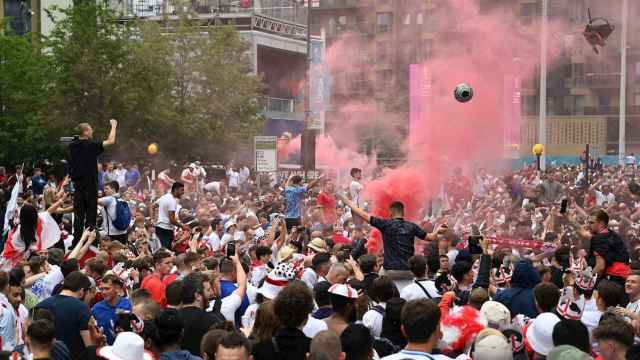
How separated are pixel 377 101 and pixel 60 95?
12.0 m

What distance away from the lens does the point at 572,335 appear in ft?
24.4

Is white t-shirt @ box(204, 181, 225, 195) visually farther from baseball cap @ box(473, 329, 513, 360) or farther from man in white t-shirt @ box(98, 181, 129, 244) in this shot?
baseball cap @ box(473, 329, 513, 360)

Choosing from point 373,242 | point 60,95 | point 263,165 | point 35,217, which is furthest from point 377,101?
point 35,217

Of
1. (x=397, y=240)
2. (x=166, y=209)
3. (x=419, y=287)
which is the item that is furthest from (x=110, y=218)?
(x=419, y=287)

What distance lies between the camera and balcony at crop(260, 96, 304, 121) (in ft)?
188

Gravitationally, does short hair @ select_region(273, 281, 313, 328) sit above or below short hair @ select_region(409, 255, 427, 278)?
above

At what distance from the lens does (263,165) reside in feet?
95.1

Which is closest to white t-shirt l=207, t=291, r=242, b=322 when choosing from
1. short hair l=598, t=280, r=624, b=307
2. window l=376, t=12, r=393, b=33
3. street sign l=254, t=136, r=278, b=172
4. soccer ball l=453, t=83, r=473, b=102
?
short hair l=598, t=280, r=624, b=307

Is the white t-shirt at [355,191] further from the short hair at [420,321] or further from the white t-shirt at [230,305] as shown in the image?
the short hair at [420,321]

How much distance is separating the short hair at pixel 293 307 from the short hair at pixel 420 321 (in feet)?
3.00

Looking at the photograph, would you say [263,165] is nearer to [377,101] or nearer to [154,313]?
[377,101]

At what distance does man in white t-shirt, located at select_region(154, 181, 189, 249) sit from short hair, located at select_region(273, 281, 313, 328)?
9.67 meters

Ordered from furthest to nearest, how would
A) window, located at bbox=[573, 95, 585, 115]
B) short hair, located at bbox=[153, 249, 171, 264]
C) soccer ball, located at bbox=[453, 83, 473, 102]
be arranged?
window, located at bbox=[573, 95, 585, 115] → soccer ball, located at bbox=[453, 83, 473, 102] → short hair, located at bbox=[153, 249, 171, 264]

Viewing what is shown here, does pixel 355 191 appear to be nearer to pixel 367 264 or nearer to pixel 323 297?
pixel 367 264
